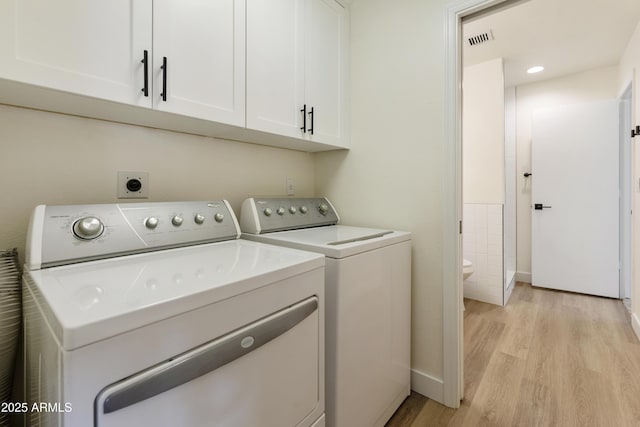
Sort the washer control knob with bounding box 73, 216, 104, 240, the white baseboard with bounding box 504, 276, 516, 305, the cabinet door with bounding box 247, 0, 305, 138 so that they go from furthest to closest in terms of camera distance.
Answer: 1. the white baseboard with bounding box 504, 276, 516, 305
2. the cabinet door with bounding box 247, 0, 305, 138
3. the washer control knob with bounding box 73, 216, 104, 240

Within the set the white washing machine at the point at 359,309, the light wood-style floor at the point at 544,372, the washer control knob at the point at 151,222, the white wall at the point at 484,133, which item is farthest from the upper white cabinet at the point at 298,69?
the white wall at the point at 484,133

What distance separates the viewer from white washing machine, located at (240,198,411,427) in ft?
3.60

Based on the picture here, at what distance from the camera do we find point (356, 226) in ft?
6.22

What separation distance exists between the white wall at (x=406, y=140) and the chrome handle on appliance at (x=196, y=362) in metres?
0.98

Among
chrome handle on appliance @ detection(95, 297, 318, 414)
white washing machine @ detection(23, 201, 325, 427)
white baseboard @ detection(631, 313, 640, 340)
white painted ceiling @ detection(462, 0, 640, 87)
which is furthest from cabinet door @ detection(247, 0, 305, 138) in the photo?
white baseboard @ detection(631, 313, 640, 340)

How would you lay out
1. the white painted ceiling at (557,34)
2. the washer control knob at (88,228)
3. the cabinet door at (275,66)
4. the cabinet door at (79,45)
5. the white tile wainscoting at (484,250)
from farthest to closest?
the white tile wainscoting at (484,250) < the white painted ceiling at (557,34) < the cabinet door at (275,66) < the washer control knob at (88,228) < the cabinet door at (79,45)

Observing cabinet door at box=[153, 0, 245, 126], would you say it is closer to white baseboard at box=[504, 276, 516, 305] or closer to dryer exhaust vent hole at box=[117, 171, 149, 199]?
dryer exhaust vent hole at box=[117, 171, 149, 199]

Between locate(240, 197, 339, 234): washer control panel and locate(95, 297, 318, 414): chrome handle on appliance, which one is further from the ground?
locate(240, 197, 339, 234): washer control panel

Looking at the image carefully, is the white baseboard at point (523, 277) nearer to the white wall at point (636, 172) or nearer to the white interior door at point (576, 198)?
the white interior door at point (576, 198)

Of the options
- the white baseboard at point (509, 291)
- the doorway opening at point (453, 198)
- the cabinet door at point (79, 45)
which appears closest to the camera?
the cabinet door at point (79, 45)

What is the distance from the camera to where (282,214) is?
1.63 metres

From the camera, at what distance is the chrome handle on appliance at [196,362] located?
0.53 m

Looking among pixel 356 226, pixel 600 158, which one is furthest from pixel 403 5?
pixel 600 158

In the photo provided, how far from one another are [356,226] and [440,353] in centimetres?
84
